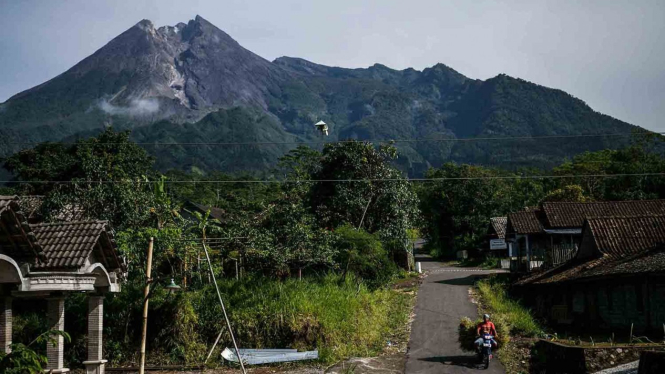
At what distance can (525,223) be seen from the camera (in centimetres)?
3831

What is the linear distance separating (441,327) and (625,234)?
321 inches

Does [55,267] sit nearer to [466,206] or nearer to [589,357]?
[589,357]

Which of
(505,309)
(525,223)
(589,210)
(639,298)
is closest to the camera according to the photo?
(639,298)

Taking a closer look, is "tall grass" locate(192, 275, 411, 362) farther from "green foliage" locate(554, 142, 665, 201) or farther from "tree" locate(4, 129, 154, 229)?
"green foliage" locate(554, 142, 665, 201)

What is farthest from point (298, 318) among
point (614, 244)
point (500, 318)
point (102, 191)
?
point (614, 244)

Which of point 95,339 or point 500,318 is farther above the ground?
point 95,339

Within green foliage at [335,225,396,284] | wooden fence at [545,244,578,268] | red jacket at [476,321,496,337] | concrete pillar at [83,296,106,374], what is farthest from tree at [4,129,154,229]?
wooden fence at [545,244,578,268]

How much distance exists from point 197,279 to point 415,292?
40.4ft

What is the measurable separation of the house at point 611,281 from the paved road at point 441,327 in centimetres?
352

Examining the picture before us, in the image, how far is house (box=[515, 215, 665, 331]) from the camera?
72.0ft

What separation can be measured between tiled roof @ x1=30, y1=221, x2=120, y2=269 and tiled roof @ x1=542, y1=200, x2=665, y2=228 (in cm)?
2469

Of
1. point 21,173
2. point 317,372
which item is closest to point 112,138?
point 21,173

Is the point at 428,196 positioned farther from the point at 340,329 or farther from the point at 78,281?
the point at 78,281

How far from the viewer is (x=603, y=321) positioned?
24859 mm
